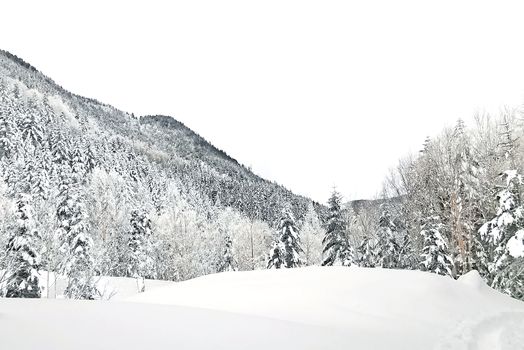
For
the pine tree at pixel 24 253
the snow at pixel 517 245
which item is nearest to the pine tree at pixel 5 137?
the pine tree at pixel 24 253

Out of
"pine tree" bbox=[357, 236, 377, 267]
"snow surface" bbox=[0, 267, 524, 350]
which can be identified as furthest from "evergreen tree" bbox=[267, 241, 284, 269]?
"snow surface" bbox=[0, 267, 524, 350]

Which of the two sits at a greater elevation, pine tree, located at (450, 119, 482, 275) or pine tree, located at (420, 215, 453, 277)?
pine tree, located at (450, 119, 482, 275)

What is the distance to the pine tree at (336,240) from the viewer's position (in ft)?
112

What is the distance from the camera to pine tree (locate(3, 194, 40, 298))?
2572cm

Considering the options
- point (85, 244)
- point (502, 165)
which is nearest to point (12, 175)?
point (85, 244)

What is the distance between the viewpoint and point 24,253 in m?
26.2

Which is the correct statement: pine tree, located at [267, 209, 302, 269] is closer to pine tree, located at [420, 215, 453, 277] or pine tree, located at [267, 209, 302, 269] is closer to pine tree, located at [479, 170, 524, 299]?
pine tree, located at [420, 215, 453, 277]

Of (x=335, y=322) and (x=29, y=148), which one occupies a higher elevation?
(x=29, y=148)

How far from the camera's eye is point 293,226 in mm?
37688

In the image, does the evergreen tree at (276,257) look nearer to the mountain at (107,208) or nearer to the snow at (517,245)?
the mountain at (107,208)

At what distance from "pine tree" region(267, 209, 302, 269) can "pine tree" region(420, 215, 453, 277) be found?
12669mm

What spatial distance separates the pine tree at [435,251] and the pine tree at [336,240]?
8.45 m

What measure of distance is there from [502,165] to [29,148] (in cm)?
7585

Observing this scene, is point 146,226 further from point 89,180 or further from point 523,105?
point 523,105
